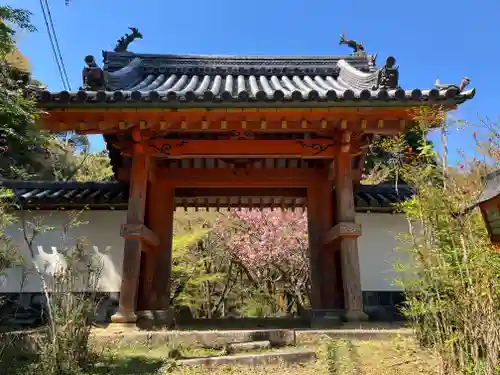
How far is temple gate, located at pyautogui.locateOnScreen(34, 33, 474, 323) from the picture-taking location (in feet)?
17.6

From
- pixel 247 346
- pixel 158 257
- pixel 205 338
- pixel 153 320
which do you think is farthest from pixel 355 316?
pixel 158 257

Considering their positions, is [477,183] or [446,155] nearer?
[477,183]

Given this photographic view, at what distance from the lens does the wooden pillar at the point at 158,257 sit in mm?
6686

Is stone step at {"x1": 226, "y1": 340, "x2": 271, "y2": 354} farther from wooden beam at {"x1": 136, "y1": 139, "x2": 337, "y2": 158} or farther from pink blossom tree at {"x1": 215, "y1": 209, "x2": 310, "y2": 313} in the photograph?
pink blossom tree at {"x1": 215, "y1": 209, "x2": 310, "y2": 313}

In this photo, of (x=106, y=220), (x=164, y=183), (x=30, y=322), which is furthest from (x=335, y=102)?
(x=30, y=322)

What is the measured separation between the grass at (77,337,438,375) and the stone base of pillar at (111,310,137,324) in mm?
729

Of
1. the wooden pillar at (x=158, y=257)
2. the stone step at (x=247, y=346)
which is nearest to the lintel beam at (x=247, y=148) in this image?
the wooden pillar at (x=158, y=257)

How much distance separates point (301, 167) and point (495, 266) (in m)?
4.65

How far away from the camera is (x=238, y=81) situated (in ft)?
26.1

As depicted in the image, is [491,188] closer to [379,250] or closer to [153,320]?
A: [379,250]

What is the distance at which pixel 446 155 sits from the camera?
3.78 metres

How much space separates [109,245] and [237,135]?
270 centimetres

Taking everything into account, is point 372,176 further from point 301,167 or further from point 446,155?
point 446,155

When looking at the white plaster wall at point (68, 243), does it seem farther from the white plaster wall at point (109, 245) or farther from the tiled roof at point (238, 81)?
the tiled roof at point (238, 81)
